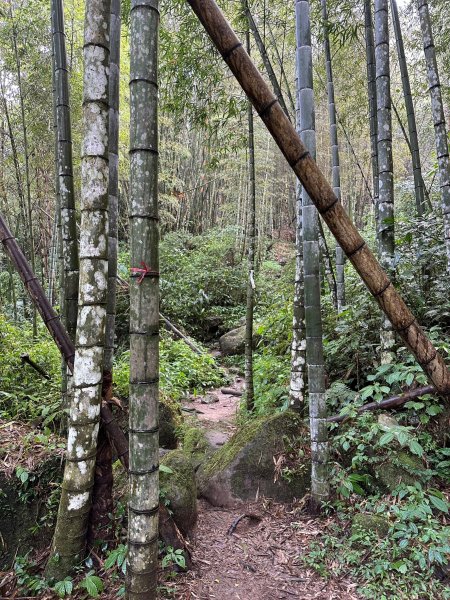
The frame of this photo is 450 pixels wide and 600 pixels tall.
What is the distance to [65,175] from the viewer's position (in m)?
2.62

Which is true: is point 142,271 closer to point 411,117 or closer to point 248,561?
point 248,561

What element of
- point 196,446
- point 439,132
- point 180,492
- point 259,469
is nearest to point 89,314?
point 180,492

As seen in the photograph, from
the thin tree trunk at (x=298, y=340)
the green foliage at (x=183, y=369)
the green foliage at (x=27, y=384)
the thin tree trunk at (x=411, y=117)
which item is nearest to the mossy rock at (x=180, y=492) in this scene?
the green foliage at (x=27, y=384)

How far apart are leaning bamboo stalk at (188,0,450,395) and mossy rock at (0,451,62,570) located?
7.76ft

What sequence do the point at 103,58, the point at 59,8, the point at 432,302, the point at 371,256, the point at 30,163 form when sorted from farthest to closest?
the point at 30,163 < the point at 432,302 < the point at 59,8 < the point at 103,58 < the point at 371,256

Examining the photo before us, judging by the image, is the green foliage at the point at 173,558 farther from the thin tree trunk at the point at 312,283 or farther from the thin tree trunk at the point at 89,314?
the thin tree trunk at the point at 312,283

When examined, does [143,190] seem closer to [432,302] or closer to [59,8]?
[59,8]

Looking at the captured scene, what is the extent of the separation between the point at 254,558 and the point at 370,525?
2.54 ft

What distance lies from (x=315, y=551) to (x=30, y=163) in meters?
7.98

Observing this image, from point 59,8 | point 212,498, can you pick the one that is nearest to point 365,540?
point 212,498

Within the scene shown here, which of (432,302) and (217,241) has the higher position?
(217,241)

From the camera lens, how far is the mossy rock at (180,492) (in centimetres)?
259

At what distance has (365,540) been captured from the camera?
2436mm

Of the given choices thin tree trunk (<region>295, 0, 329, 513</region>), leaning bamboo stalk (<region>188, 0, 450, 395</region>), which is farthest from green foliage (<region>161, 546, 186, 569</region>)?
leaning bamboo stalk (<region>188, 0, 450, 395</region>)
